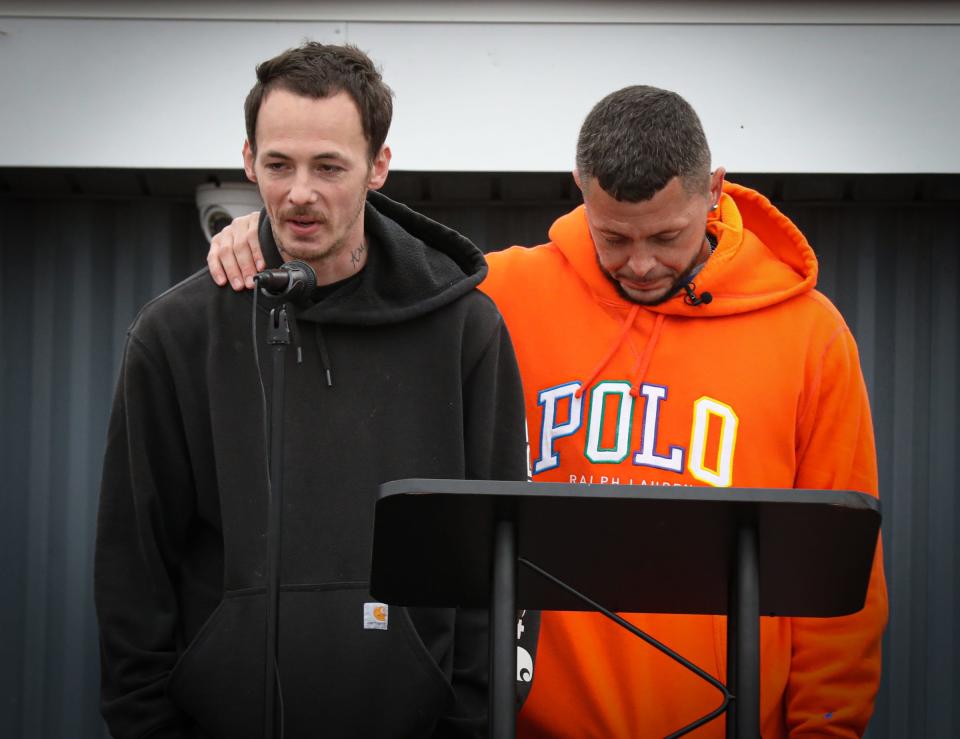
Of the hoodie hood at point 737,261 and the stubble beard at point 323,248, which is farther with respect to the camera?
the hoodie hood at point 737,261

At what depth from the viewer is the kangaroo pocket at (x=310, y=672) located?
2.35 m

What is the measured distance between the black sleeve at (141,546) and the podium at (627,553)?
745mm

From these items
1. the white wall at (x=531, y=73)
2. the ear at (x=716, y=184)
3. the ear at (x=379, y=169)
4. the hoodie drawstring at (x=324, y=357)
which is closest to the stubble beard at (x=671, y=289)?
the ear at (x=716, y=184)

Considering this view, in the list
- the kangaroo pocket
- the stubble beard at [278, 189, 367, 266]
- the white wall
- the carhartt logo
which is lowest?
the kangaroo pocket

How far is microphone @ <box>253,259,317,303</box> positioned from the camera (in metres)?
2.10

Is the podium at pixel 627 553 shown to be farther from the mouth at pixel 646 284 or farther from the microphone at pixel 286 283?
the mouth at pixel 646 284

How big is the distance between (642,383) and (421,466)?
0.58 meters

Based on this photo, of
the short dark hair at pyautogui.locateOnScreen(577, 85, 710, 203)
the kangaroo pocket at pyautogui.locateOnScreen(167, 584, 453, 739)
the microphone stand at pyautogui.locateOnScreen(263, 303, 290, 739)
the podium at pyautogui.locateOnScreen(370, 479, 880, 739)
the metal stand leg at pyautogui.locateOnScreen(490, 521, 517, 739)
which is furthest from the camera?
the short dark hair at pyautogui.locateOnScreen(577, 85, 710, 203)

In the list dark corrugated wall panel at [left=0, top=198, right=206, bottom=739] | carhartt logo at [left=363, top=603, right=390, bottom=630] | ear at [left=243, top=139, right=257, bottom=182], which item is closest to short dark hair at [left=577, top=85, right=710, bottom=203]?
ear at [left=243, top=139, right=257, bottom=182]

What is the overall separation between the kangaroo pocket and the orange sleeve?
2.68ft

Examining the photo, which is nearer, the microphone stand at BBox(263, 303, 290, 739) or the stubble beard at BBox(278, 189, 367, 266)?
the microphone stand at BBox(263, 303, 290, 739)

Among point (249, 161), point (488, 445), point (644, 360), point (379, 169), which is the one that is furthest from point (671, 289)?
point (249, 161)

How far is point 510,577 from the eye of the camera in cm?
178

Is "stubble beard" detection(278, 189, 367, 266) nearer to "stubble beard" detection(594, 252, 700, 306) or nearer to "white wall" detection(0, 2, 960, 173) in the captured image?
"stubble beard" detection(594, 252, 700, 306)
